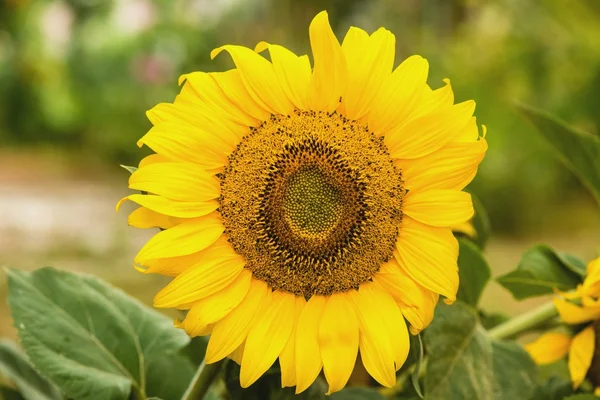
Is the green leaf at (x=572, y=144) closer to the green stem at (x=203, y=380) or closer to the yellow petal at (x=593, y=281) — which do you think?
the yellow petal at (x=593, y=281)

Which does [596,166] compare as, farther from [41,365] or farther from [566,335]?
[41,365]

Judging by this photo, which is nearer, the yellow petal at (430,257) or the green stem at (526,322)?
the yellow petal at (430,257)

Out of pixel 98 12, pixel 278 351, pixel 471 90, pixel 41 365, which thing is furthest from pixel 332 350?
pixel 98 12

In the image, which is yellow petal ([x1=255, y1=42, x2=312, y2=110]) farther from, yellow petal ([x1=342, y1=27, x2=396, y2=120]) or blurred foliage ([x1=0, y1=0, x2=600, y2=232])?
blurred foliage ([x1=0, y1=0, x2=600, y2=232])

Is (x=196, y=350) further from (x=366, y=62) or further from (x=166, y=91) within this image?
(x=166, y=91)

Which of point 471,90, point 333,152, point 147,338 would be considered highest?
point 333,152

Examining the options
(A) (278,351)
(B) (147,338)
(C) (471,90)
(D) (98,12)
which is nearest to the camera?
(A) (278,351)

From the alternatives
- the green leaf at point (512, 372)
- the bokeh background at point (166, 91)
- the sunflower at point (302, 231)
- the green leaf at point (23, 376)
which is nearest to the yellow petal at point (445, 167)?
the sunflower at point (302, 231)
